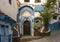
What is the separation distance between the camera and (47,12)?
25.2 meters

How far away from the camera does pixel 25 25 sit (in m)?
28.7

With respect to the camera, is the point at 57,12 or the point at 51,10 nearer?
the point at 51,10

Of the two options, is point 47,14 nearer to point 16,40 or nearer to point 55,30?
point 55,30

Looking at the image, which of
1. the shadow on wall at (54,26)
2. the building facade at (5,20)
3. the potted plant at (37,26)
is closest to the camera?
the building facade at (5,20)

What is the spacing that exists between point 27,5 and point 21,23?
2.54m

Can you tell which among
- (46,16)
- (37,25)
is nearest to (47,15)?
(46,16)

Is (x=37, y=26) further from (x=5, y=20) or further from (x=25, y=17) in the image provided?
(x=5, y=20)

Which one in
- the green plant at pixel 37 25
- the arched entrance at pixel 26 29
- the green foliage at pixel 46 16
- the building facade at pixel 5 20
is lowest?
the arched entrance at pixel 26 29

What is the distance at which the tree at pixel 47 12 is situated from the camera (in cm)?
2533

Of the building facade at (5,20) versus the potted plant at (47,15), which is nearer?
the building facade at (5,20)

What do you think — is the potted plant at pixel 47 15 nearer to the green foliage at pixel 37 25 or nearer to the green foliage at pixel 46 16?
the green foliage at pixel 46 16

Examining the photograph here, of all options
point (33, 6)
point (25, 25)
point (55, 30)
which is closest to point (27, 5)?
point (33, 6)

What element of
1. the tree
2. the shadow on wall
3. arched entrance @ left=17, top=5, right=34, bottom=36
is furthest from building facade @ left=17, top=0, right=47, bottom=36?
the shadow on wall

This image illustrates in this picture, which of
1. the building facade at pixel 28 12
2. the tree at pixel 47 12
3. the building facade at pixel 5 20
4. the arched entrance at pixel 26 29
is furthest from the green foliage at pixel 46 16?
the building facade at pixel 5 20
